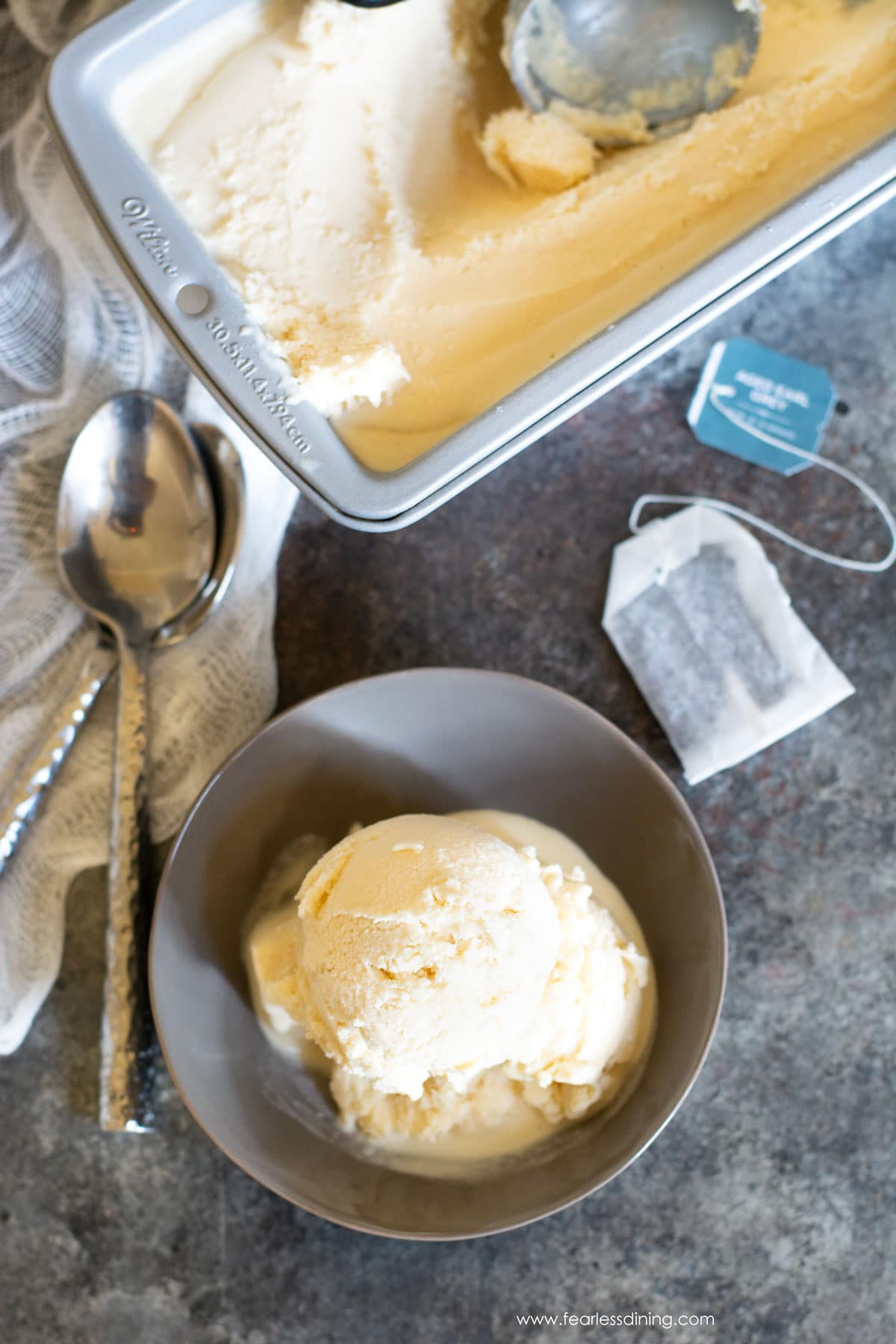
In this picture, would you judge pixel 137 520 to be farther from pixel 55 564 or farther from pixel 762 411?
pixel 762 411

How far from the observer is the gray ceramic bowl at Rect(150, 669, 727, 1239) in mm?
692

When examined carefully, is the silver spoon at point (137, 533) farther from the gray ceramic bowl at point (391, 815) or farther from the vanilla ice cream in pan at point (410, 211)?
the vanilla ice cream in pan at point (410, 211)

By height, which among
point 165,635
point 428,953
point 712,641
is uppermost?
point 165,635

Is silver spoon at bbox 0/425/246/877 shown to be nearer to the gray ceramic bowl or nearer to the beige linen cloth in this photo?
the beige linen cloth

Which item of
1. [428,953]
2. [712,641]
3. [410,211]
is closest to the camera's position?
[428,953]

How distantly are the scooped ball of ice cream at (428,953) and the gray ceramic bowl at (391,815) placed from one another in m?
0.10

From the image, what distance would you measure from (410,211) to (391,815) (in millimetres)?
480

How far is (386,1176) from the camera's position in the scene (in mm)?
729

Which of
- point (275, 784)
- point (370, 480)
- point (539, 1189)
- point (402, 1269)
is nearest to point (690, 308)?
point (370, 480)

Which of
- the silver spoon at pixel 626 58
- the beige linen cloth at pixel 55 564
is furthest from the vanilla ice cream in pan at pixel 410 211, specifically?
the beige linen cloth at pixel 55 564

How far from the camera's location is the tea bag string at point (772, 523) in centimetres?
87

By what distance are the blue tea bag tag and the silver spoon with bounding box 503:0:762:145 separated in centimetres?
21

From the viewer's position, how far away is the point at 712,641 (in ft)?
2.82

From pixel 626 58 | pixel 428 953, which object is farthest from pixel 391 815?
pixel 626 58
